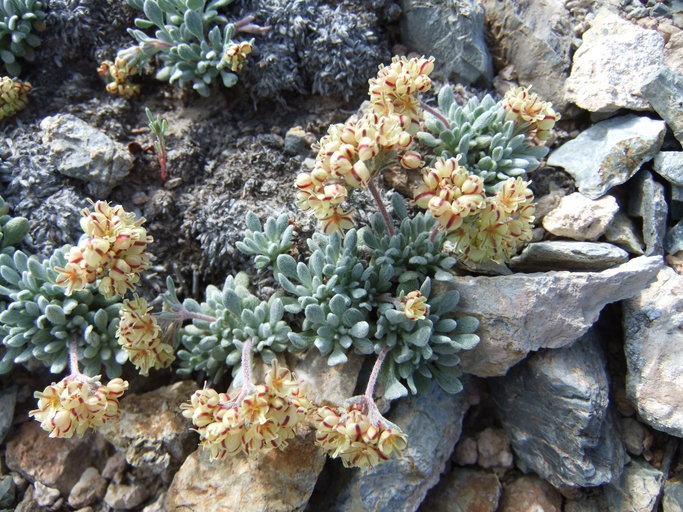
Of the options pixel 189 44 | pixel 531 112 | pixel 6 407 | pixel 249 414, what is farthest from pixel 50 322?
pixel 531 112

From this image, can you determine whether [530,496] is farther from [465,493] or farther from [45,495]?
[45,495]

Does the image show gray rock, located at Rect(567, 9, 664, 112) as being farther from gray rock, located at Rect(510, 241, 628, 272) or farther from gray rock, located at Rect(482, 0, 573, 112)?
gray rock, located at Rect(510, 241, 628, 272)

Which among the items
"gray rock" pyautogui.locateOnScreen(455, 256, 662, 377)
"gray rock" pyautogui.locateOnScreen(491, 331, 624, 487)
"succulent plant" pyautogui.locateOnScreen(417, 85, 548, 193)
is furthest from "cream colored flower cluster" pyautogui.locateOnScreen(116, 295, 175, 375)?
"gray rock" pyautogui.locateOnScreen(491, 331, 624, 487)

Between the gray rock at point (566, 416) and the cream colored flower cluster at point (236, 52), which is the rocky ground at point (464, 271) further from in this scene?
the cream colored flower cluster at point (236, 52)

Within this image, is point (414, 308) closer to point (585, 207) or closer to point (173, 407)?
point (585, 207)

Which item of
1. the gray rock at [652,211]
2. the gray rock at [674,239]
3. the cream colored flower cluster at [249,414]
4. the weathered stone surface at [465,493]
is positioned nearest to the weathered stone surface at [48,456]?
the cream colored flower cluster at [249,414]

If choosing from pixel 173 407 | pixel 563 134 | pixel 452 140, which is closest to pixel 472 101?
pixel 452 140
